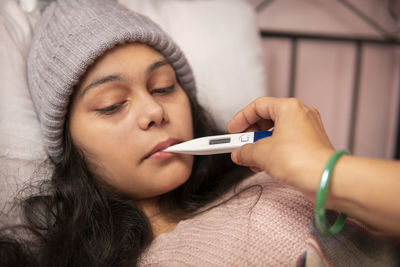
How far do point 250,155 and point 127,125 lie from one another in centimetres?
30

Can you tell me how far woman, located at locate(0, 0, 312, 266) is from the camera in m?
0.64

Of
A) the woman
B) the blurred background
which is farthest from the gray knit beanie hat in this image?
the blurred background

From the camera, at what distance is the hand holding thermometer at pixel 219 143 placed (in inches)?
24.8

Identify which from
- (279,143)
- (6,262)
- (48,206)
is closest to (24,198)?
(48,206)

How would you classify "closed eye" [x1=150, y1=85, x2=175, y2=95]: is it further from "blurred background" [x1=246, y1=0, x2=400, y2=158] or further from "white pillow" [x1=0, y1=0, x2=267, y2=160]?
"blurred background" [x1=246, y1=0, x2=400, y2=158]

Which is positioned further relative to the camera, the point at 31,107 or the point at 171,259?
the point at 31,107

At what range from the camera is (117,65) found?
2.38ft

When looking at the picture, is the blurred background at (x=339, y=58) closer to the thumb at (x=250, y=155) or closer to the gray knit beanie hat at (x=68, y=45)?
the gray knit beanie hat at (x=68, y=45)

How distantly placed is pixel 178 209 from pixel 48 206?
34 centimetres

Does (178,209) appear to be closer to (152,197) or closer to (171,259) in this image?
(152,197)

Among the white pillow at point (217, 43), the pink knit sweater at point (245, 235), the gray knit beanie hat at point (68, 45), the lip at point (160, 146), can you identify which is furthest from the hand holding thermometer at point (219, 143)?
the white pillow at point (217, 43)

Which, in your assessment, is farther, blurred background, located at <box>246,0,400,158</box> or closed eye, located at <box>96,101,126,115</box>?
blurred background, located at <box>246,0,400,158</box>

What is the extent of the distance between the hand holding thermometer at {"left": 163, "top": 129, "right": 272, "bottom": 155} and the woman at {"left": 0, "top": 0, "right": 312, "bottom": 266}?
0.17 ft

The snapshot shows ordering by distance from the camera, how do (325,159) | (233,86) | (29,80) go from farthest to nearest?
1. (233,86)
2. (29,80)
3. (325,159)
